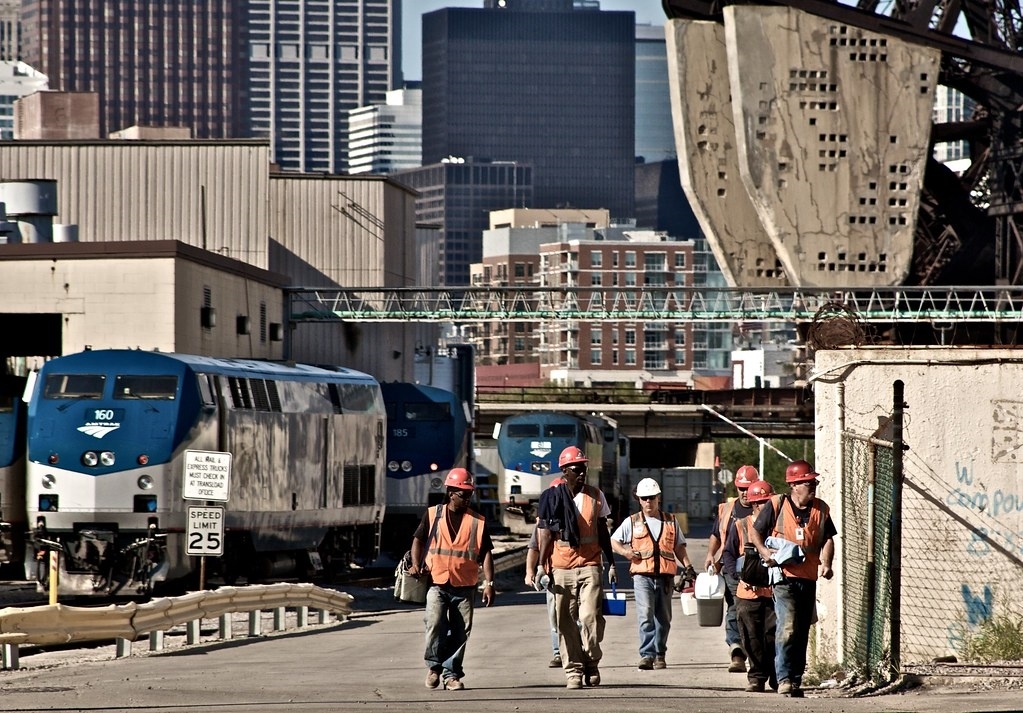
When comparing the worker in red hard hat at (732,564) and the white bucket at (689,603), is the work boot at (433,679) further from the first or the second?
the white bucket at (689,603)

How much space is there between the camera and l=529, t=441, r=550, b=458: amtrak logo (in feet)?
190

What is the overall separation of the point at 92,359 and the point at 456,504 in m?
12.7

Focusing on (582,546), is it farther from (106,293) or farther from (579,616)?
(106,293)

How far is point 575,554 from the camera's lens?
1659cm

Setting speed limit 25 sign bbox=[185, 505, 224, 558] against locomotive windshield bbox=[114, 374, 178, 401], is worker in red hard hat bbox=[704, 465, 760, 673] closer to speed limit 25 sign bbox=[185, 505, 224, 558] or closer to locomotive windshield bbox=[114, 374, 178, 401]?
speed limit 25 sign bbox=[185, 505, 224, 558]

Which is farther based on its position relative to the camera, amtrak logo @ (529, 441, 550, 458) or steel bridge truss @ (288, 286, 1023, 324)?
steel bridge truss @ (288, 286, 1023, 324)

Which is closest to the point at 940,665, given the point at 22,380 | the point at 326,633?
the point at 326,633

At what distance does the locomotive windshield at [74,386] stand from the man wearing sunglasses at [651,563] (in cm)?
1146

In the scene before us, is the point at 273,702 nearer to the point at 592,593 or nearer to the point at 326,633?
the point at 592,593

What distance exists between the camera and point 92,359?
27.9 metres

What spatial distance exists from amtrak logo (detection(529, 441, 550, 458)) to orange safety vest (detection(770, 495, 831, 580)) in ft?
138

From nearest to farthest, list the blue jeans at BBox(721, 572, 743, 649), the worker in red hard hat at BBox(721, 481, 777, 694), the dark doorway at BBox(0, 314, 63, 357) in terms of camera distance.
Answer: the worker in red hard hat at BBox(721, 481, 777, 694)
the blue jeans at BBox(721, 572, 743, 649)
the dark doorway at BBox(0, 314, 63, 357)

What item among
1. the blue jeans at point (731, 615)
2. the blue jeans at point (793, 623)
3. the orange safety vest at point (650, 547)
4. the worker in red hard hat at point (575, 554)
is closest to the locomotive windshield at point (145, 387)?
the orange safety vest at point (650, 547)

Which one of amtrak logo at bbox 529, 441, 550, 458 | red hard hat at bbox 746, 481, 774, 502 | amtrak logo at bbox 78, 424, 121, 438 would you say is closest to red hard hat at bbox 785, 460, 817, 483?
red hard hat at bbox 746, 481, 774, 502
